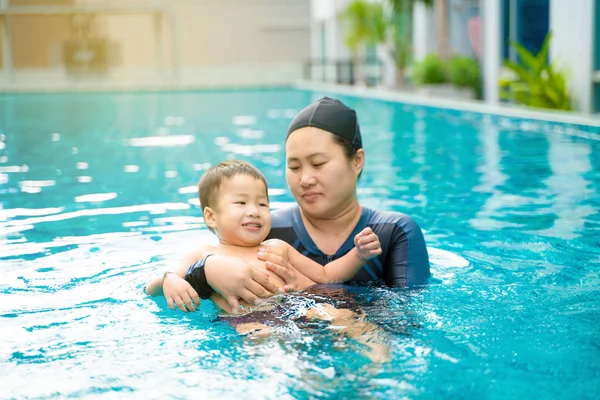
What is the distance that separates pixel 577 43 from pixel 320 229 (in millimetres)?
11199

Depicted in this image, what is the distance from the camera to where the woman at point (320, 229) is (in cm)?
347

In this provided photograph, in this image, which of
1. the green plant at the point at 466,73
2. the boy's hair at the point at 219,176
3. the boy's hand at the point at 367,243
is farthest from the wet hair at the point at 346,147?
the green plant at the point at 466,73

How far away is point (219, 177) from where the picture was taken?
3.70m

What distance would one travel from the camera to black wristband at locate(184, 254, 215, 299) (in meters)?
3.54

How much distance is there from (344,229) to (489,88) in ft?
50.6

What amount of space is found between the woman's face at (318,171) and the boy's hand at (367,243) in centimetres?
36

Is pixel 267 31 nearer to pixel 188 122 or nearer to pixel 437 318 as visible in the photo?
pixel 188 122

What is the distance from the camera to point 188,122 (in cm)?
1589

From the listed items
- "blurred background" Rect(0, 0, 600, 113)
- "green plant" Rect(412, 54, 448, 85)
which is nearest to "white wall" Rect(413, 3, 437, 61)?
"blurred background" Rect(0, 0, 600, 113)

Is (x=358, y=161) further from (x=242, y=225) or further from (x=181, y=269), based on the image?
(x=181, y=269)

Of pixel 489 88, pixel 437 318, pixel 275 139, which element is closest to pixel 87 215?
pixel 437 318

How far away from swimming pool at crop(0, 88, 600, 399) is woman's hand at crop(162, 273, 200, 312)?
96mm

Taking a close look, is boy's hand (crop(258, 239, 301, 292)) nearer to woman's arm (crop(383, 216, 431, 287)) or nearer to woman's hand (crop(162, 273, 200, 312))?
woman's hand (crop(162, 273, 200, 312))

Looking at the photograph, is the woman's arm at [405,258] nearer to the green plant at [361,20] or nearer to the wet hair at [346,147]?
the wet hair at [346,147]
